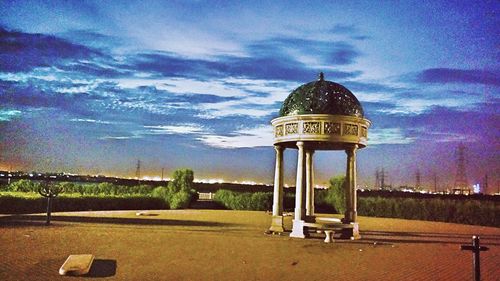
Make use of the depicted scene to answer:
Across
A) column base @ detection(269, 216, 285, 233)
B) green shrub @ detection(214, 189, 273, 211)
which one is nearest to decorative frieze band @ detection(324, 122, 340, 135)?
column base @ detection(269, 216, 285, 233)

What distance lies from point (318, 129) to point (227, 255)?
7.58 meters

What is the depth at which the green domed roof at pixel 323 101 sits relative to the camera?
20.4 m

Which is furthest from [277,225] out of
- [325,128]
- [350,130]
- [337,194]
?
[337,194]

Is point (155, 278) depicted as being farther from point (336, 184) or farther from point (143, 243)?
point (336, 184)

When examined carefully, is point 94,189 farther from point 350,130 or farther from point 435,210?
point 350,130

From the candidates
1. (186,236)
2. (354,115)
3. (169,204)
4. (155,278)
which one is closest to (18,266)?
(155,278)

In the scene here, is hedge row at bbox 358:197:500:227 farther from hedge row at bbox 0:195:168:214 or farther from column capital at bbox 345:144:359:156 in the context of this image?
hedge row at bbox 0:195:168:214

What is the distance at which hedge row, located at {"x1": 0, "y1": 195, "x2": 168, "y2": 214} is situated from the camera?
1265 inches

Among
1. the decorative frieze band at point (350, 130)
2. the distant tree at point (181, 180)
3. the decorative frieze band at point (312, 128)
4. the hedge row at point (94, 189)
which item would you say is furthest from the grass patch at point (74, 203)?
the decorative frieze band at point (350, 130)

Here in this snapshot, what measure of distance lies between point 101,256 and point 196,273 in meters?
3.76

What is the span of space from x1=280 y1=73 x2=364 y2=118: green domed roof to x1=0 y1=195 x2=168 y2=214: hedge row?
20638 mm

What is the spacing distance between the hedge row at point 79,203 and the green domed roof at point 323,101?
20638mm

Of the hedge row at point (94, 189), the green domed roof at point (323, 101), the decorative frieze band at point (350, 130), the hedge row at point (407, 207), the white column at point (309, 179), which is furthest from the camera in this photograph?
the hedge row at point (94, 189)

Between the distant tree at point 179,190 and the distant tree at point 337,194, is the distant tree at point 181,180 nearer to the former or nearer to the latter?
the distant tree at point 179,190
